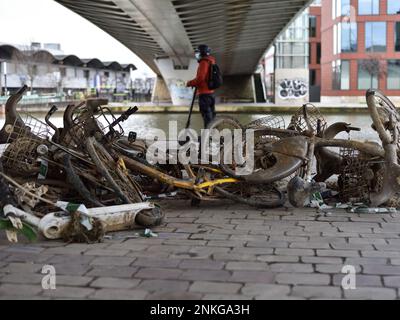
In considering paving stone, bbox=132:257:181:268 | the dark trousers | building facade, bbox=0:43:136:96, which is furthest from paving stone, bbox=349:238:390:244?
building facade, bbox=0:43:136:96

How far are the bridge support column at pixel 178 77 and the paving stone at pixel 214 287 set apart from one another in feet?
133

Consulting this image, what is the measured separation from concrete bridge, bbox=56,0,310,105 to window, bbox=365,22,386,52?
15.2 metres

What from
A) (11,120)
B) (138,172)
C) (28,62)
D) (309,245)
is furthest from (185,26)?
(28,62)

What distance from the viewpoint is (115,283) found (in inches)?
150

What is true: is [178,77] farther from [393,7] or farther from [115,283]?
[115,283]

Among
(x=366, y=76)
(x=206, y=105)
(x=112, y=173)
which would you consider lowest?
(x=112, y=173)

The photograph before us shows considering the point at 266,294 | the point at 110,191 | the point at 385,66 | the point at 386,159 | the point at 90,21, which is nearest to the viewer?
the point at 266,294

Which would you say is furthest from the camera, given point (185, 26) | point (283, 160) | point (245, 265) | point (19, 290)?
point (185, 26)

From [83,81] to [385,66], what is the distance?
4981 centimetres

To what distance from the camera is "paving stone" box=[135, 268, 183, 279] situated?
3.95m

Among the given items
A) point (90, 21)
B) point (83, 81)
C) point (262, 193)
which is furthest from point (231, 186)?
point (83, 81)

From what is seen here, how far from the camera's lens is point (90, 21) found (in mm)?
30375

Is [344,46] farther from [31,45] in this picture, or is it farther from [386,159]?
[386,159]

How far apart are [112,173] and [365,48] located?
5701cm
